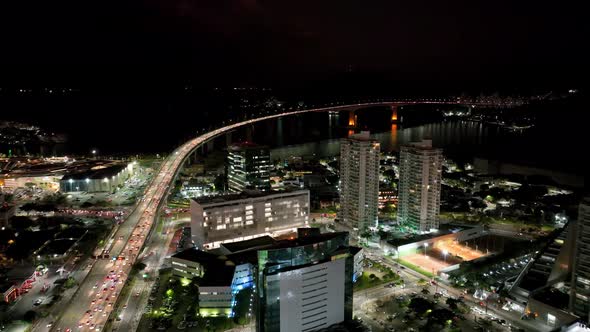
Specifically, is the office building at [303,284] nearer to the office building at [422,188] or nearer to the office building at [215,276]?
the office building at [215,276]

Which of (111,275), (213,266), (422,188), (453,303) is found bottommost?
(453,303)

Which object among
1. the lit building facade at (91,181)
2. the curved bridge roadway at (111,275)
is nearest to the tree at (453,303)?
the curved bridge roadway at (111,275)

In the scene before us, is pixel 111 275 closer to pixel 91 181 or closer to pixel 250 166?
pixel 250 166

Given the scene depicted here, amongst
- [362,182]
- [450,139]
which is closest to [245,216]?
[362,182]

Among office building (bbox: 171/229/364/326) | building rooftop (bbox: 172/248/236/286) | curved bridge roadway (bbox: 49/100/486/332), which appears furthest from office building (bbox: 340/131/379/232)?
curved bridge roadway (bbox: 49/100/486/332)

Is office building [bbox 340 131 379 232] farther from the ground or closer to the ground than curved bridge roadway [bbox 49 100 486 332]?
farther from the ground

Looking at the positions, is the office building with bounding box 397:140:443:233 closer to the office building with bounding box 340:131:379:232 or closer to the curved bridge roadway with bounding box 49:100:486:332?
the office building with bounding box 340:131:379:232

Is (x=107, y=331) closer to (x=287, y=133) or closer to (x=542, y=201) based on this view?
(x=542, y=201)
